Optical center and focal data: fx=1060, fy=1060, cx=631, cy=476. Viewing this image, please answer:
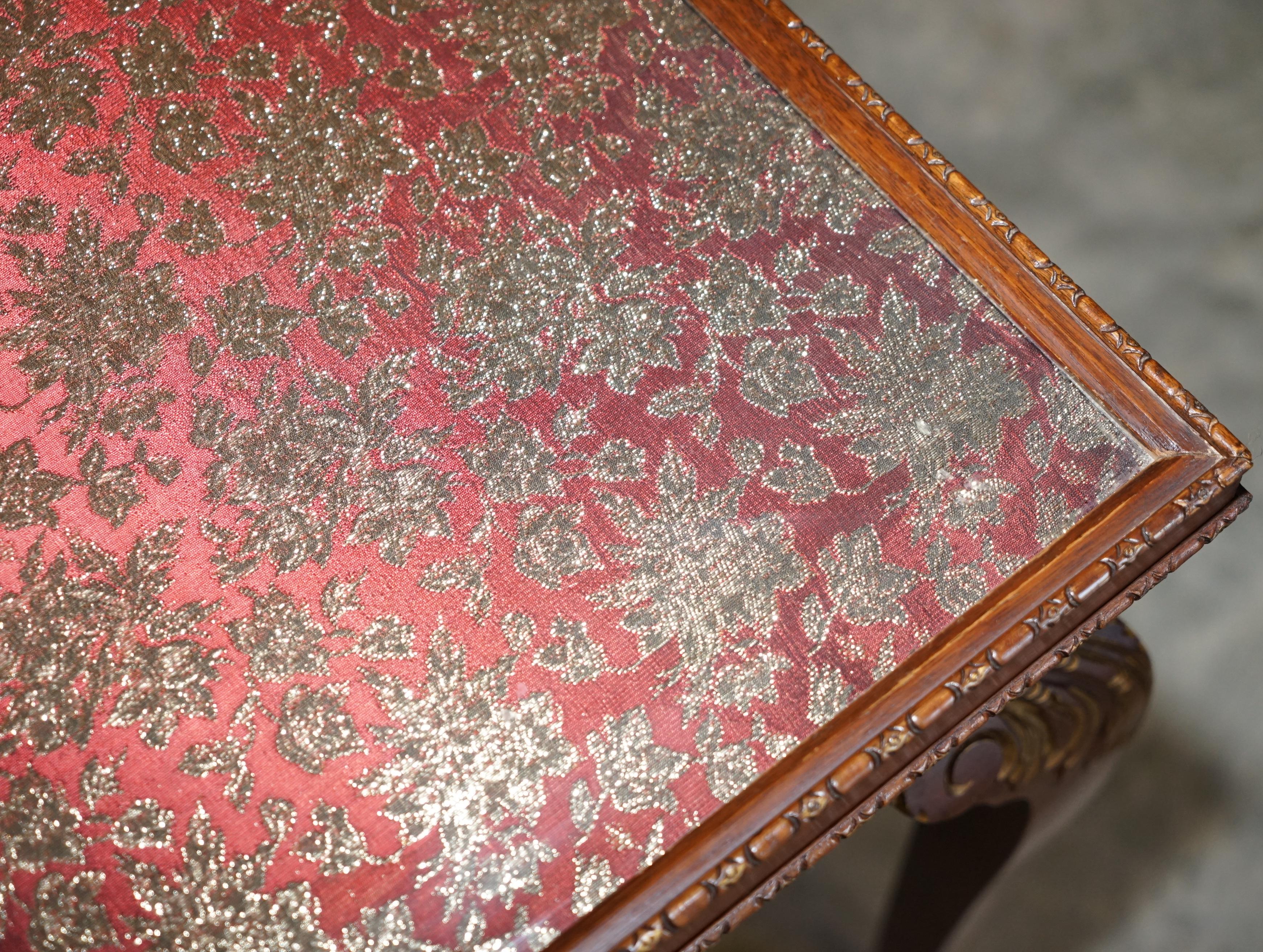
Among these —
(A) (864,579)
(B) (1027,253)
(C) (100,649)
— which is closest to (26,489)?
(C) (100,649)

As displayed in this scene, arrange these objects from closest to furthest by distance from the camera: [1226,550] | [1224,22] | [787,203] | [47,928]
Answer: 1. [47,928]
2. [787,203]
3. [1226,550]
4. [1224,22]

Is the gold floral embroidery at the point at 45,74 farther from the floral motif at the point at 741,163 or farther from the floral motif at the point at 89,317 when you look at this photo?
the floral motif at the point at 741,163

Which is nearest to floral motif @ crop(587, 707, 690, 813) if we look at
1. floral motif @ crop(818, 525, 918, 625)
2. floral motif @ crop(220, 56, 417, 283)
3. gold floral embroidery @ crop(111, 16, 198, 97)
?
floral motif @ crop(818, 525, 918, 625)

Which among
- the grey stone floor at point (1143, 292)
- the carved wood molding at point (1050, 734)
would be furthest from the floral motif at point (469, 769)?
the grey stone floor at point (1143, 292)

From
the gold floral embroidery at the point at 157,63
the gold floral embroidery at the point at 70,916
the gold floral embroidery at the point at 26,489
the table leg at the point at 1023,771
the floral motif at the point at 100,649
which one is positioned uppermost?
the gold floral embroidery at the point at 157,63

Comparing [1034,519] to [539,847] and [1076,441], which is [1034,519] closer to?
[1076,441]

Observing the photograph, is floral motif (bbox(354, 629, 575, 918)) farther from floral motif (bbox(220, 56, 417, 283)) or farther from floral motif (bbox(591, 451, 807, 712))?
floral motif (bbox(220, 56, 417, 283))

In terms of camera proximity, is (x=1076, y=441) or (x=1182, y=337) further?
(x=1182, y=337)

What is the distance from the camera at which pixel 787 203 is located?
26.8 inches

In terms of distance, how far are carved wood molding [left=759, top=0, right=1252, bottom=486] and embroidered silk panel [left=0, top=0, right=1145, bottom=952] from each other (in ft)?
0.13

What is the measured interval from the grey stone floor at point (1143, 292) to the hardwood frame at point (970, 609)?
690mm

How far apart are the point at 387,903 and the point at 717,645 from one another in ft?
0.71

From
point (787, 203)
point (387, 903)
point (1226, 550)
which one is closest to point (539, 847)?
point (387, 903)

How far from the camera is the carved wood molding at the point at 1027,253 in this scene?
2.01ft
